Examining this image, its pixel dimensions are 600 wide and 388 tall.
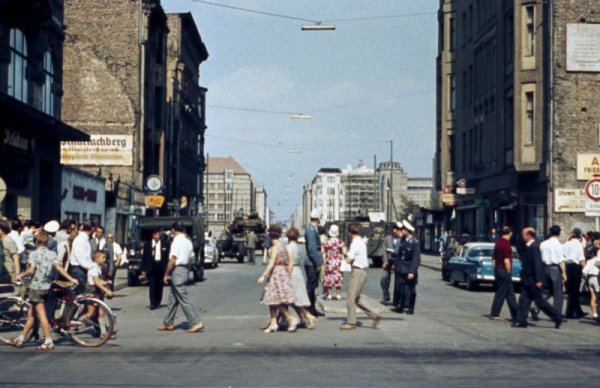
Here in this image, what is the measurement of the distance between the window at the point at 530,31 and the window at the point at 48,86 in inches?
913

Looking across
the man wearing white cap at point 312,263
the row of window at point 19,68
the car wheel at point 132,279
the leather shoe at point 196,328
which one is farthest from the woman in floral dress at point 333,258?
the row of window at point 19,68

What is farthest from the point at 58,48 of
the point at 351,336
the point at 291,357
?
the point at 291,357

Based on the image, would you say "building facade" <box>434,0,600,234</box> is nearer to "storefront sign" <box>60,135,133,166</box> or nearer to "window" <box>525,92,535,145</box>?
"window" <box>525,92,535,145</box>

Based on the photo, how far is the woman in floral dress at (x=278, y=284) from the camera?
1722 centimetres

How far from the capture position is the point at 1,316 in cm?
1514

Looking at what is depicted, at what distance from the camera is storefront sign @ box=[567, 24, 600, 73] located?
146 ft

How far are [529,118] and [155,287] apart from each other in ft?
94.2

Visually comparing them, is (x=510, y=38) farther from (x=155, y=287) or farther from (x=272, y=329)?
(x=272, y=329)

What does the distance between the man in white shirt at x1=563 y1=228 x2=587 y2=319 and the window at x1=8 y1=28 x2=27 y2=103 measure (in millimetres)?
17850

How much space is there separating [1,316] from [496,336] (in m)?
8.03

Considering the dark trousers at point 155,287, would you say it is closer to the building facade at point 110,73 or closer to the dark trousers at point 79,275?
the dark trousers at point 79,275

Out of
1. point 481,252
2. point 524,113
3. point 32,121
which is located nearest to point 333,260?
point 481,252

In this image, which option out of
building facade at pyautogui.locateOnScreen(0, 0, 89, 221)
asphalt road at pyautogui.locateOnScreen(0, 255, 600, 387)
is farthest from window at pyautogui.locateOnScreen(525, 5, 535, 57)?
asphalt road at pyautogui.locateOnScreen(0, 255, 600, 387)

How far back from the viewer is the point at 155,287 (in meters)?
23.7
